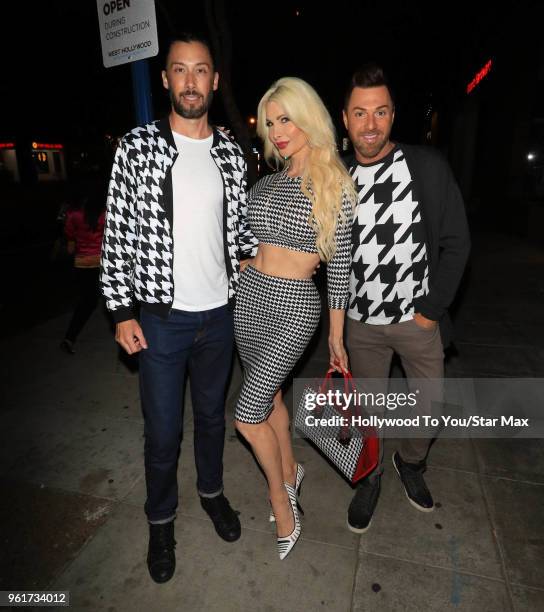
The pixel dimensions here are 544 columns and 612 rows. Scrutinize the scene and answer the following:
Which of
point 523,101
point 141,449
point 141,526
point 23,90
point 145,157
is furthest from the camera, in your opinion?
point 23,90

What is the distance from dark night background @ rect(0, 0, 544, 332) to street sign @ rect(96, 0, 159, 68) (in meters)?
1.26

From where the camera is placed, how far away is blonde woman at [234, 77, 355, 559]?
7.34ft

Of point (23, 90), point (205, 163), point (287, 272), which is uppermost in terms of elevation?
point (23, 90)

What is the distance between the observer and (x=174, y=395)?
2.40 metres

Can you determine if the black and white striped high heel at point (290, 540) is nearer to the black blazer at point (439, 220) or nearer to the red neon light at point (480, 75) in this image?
the black blazer at point (439, 220)

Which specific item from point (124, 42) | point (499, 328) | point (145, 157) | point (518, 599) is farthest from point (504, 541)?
point (124, 42)

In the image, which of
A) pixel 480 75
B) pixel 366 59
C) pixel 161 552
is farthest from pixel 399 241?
pixel 366 59

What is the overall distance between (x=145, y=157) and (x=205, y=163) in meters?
0.31

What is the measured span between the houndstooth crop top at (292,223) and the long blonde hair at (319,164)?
0.14 ft

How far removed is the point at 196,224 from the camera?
2.28 m

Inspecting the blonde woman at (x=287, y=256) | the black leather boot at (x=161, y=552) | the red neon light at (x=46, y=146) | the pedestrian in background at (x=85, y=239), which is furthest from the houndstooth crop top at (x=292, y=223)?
the red neon light at (x=46, y=146)

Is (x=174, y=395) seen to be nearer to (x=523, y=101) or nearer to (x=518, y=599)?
(x=518, y=599)

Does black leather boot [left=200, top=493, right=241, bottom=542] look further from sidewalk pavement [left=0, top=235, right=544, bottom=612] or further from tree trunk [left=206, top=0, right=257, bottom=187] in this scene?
tree trunk [left=206, top=0, right=257, bottom=187]

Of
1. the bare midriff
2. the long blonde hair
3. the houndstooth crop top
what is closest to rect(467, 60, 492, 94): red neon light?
the long blonde hair
